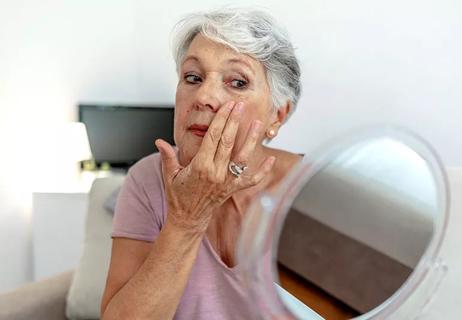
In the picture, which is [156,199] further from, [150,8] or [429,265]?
[150,8]

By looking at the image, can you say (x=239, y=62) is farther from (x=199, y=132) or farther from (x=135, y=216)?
(x=135, y=216)

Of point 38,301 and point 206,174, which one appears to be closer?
point 206,174

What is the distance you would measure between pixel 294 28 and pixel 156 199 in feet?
4.31

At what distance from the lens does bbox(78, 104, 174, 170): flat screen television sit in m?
2.14

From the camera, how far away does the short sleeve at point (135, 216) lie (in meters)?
0.85

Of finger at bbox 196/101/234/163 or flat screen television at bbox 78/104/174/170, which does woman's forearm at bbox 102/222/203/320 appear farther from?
flat screen television at bbox 78/104/174/170

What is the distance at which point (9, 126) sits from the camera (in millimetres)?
2193

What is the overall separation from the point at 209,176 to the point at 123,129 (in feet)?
5.17

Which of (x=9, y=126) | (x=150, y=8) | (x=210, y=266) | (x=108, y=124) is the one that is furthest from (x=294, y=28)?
(x=210, y=266)

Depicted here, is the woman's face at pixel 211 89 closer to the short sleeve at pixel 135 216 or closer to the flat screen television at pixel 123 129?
the short sleeve at pixel 135 216

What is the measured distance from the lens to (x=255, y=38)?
777mm

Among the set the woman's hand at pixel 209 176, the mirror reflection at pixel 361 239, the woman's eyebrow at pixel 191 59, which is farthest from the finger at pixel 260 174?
the woman's eyebrow at pixel 191 59

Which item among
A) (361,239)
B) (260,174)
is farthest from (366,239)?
(260,174)

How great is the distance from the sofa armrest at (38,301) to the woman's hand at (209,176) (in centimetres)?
77
